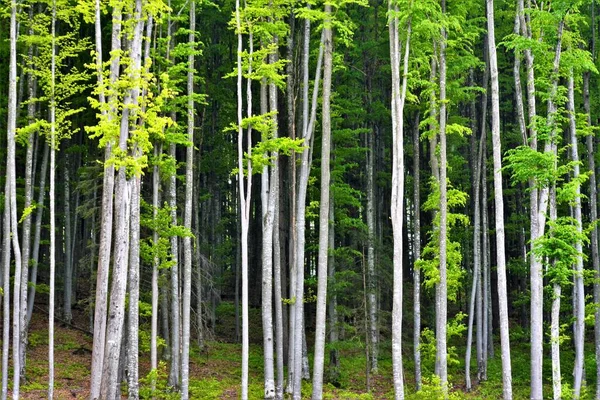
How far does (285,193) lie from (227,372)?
259 inches

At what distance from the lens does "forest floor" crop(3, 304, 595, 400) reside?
64.0 feet

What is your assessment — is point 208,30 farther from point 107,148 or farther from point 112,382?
point 112,382

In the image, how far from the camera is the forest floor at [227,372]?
64.0 feet

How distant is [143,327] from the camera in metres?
23.1

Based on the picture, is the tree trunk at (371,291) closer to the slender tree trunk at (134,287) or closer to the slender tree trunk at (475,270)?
the slender tree trunk at (475,270)

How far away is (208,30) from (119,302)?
18.7 metres

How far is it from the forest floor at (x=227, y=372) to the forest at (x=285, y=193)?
109 mm

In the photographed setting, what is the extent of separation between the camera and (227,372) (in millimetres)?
23109

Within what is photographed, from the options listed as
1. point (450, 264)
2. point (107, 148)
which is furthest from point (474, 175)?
point (107, 148)

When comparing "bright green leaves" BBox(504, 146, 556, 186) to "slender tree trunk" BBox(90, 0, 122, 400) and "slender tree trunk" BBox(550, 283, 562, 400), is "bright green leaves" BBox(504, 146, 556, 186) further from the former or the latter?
"slender tree trunk" BBox(90, 0, 122, 400)

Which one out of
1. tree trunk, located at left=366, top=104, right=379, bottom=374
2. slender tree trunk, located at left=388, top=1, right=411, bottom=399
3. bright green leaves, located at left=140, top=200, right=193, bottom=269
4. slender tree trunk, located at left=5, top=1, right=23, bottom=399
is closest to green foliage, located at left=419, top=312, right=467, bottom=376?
tree trunk, located at left=366, top=104, right=379, bottom=374

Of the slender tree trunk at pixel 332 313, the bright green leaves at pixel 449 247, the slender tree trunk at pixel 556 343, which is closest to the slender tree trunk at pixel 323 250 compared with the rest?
the bright green leaves at pixel 449 247

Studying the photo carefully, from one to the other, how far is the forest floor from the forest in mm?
109

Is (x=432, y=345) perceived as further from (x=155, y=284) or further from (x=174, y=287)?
(x=155, y=284)
